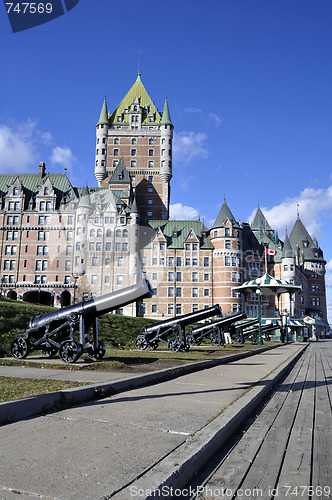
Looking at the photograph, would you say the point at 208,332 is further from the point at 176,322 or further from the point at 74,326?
the point at 74,326

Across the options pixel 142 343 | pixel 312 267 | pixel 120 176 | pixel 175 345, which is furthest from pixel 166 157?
pixel 175 345

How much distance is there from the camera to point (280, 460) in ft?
13.7

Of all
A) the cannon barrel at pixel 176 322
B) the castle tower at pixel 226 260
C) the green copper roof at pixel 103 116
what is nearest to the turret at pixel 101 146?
the green copper roof at pixel 103 116

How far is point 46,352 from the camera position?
13.6m

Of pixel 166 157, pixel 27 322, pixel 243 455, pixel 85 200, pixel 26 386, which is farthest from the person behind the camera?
pixel 166 157

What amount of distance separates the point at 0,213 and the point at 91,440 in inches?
2927

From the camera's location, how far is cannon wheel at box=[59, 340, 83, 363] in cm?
1178

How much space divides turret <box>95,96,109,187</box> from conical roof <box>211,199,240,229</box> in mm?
27179

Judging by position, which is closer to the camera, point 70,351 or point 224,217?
point 70,351

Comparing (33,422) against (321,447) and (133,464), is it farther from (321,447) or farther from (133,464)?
(321,447)

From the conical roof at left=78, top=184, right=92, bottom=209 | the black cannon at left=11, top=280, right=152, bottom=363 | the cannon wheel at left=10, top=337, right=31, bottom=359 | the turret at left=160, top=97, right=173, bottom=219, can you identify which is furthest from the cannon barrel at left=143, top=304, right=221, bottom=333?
the turret at left=160, top=97, right=173, bottom=219

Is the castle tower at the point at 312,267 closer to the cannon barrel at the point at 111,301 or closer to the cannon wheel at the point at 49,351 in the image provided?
the cannon wheel at the point at 49,351

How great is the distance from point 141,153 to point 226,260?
32.3 metres

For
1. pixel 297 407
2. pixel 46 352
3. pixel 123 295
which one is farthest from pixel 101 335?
pixel 297 407
